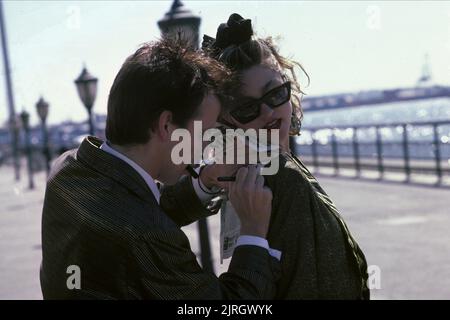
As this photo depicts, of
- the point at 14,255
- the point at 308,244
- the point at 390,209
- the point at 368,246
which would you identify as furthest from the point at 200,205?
the point at 390,209

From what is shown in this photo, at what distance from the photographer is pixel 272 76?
239cm

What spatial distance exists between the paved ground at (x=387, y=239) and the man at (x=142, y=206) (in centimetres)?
48

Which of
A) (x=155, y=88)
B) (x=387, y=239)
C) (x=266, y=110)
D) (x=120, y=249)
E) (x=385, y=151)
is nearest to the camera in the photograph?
(x=120, y=249)

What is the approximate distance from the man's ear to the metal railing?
11812mm

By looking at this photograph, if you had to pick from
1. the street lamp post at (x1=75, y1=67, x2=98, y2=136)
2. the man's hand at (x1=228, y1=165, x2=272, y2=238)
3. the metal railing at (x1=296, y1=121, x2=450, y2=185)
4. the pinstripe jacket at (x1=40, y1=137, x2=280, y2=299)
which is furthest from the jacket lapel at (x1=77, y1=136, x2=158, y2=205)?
the street lamp post at (x1=75, y1=67, x2=98, y2=136)

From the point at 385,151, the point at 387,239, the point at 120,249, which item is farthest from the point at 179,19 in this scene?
the point at 385,151

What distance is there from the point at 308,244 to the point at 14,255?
8.67 m

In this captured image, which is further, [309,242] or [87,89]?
[87,89]

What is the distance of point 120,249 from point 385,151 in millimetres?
15106

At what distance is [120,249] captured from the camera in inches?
74.3

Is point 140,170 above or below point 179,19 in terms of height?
below

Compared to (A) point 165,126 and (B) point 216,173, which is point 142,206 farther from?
(B) point 216,173

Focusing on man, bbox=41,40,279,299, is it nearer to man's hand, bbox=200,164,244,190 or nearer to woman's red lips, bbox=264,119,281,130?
man's hand, bbox=200,164,244,190

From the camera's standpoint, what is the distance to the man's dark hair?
6.64ft
